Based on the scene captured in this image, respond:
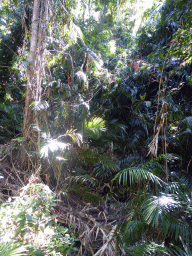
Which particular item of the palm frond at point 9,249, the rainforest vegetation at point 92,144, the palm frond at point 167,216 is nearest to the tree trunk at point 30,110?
the rainforest vegetation at point 92,144

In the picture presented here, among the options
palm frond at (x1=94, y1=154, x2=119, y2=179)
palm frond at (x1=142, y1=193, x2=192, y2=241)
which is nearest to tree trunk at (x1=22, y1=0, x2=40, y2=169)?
palm frond at (x1=94, y1=154, x2=119, y2=179)

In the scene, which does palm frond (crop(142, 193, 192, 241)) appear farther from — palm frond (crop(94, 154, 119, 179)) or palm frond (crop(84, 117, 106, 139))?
palm frond (crop(84, 117, 106, 139))

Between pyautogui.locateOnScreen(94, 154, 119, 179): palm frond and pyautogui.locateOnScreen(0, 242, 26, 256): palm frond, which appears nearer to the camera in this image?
pyautogui.locateOnScreen(0, 242, 26, 256): palm frond

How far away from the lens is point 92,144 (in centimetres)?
337

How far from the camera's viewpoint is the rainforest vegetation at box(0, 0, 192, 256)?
1904 millimetres

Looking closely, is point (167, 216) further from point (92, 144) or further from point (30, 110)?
point (30, 110)

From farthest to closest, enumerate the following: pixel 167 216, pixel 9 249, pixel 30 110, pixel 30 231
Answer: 1. pixel 30 110
2. pixel 167 216
3. pixel 30 231
4. pixel 9 249

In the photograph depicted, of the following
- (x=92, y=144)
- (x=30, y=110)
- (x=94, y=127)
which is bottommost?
(x=92, y=144)

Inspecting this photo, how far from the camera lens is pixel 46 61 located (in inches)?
111

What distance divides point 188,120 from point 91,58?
1.86m

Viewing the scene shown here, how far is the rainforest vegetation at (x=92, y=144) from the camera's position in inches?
75.0

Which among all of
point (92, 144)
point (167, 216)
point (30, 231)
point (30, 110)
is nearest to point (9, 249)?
point (30, 231)

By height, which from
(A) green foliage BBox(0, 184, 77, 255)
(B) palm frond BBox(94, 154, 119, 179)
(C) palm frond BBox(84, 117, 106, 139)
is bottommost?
(A) green foliage BBox(0, 184, 77, 255)

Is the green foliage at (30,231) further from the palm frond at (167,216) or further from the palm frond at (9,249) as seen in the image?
the palm frond at (167,216)
